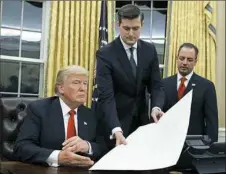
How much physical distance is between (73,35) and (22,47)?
793mm

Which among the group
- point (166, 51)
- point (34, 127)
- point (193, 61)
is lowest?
point (34, 127)

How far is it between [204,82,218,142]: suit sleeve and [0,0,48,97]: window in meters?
3.14

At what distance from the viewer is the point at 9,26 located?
5102mm

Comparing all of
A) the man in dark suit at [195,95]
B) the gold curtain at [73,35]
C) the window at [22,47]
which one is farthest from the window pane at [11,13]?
the man in dark suit at [195,95]

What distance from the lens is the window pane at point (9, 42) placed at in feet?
16.4

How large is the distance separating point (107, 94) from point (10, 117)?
0.99 m

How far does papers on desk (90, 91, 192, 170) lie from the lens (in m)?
1.25

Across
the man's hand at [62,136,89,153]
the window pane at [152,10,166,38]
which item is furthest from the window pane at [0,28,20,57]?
the man's hand at [62,136,89,153]

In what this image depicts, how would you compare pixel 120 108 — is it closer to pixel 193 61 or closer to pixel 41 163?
pixel 41 163

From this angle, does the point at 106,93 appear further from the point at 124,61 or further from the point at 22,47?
the point at 22,47

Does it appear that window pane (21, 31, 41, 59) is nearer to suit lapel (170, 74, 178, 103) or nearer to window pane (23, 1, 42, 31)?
window pane (23, 1, 42, 31)

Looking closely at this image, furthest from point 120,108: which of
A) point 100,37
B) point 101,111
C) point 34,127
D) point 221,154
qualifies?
point 100,37

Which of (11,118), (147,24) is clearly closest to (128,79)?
(11,118)

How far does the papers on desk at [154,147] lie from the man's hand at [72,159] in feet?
0.51
